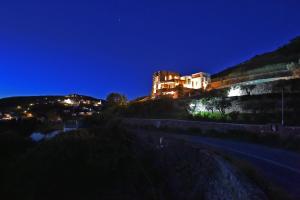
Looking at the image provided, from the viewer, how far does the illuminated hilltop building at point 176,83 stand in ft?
217

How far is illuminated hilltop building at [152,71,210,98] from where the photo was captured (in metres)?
66.2

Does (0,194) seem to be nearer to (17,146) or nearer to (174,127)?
(17,146)

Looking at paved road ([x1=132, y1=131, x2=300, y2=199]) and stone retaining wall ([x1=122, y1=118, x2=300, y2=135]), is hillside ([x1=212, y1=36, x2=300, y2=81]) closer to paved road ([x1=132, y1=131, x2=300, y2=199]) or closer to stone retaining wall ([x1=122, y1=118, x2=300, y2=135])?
stone retaining wall ([x1=122, y1=118, x2=300, y2=135])

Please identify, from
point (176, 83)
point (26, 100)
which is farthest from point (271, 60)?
point (26, 100)

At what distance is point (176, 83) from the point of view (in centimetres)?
7250

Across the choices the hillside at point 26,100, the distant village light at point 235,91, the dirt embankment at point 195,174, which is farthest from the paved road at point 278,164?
the hillside at point 26,100

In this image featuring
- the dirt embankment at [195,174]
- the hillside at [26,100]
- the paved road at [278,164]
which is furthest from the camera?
the hillside at [26,100]

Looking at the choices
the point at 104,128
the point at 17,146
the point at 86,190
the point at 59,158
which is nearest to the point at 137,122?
the point at 104,128

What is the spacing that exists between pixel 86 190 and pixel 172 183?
6.54 metres

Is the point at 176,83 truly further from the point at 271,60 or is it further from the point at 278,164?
the point at 278,164

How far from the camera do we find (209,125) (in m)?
28.7

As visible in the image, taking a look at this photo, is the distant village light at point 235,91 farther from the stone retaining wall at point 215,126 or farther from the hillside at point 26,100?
the hillside at point 26,100

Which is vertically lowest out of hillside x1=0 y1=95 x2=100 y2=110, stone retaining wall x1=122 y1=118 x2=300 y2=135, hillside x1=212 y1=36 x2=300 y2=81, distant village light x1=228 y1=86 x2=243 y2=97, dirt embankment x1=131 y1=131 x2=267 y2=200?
dirt embankment x1=131 y1=131 x2=267 y2=200

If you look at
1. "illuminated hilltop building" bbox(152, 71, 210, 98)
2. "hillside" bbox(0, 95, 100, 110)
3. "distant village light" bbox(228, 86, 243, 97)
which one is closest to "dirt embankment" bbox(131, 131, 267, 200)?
"distant village light" bbox(228, 86, 243, 97)
